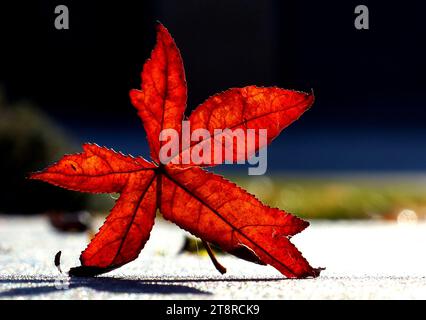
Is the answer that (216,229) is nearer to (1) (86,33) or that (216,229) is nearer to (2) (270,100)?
(2) (270,100)

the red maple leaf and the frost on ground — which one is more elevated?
the red maple leaf

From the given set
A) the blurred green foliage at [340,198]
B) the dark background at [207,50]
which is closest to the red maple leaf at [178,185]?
the blurred green foliage at [340,198]

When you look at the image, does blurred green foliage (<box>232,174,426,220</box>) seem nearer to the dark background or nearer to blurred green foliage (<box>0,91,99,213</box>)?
blurred green foliage (<box>0,91,99,213</box>)

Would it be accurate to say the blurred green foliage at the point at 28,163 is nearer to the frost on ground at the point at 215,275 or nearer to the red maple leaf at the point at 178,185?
the frost on ground at the point at 215,275

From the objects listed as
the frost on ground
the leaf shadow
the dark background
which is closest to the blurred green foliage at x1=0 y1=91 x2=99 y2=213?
the frost on ground

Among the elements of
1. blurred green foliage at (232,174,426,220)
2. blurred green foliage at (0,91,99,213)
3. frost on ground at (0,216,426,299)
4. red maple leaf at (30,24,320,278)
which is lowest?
blurred green foliage at (232,174,426,220)

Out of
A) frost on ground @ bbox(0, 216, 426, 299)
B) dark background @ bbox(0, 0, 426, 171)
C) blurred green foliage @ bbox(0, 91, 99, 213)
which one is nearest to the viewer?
frost on ground @ bbox(0, 216, 426, 299)

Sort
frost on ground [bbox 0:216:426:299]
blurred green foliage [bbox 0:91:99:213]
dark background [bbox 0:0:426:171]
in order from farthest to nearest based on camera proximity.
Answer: dark background [bbox 0:0:426:171] < blurred green foliage [bbox 0:91:99:213] < frost on ground [bbox 0:216:426:299]
